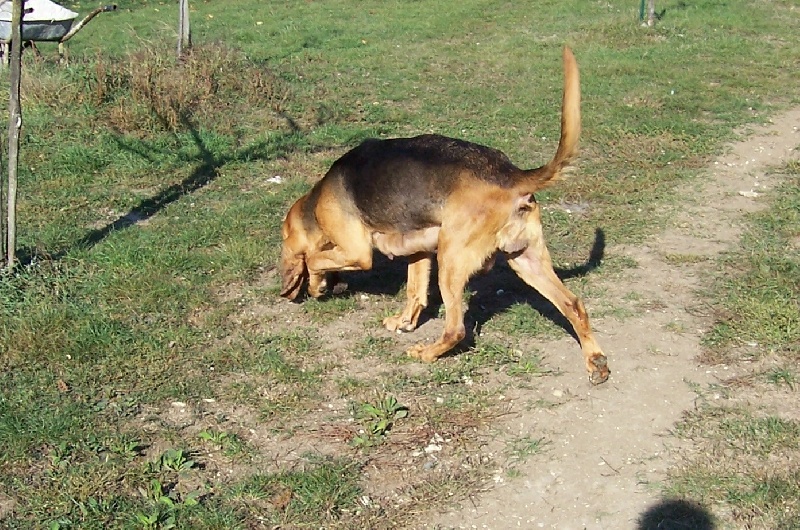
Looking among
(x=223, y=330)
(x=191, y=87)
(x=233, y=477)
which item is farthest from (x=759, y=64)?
(x=233, y=477)

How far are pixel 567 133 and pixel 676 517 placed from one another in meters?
2.02

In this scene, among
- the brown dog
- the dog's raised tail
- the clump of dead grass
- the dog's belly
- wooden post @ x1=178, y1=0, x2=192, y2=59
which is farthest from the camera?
wooden post @ x1=178, y1=0, x2=192, y2=59

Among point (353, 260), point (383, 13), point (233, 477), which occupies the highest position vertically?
point (383, 13)

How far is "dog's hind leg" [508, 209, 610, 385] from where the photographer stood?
202 inches

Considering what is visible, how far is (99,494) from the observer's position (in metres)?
4.05

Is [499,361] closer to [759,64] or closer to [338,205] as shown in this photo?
[338,205]

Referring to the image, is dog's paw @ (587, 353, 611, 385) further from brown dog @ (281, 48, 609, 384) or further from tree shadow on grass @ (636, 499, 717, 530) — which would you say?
tree shadow on grass @ (636, 499, 717, 530)

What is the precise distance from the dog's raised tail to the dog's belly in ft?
2.15

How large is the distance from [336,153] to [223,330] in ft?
11.9

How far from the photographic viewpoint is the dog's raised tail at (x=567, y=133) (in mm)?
4727

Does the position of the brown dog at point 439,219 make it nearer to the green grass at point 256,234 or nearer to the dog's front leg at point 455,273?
the dog's front leg at point 455,273

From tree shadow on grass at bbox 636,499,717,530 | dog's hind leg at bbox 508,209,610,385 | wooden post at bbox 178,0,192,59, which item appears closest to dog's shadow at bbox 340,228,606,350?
dog's hind leg at bbox 508,209,610,385

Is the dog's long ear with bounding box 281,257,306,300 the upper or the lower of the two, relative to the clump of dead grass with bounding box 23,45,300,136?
lower

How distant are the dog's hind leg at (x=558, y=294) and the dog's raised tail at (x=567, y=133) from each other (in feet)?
0.87
